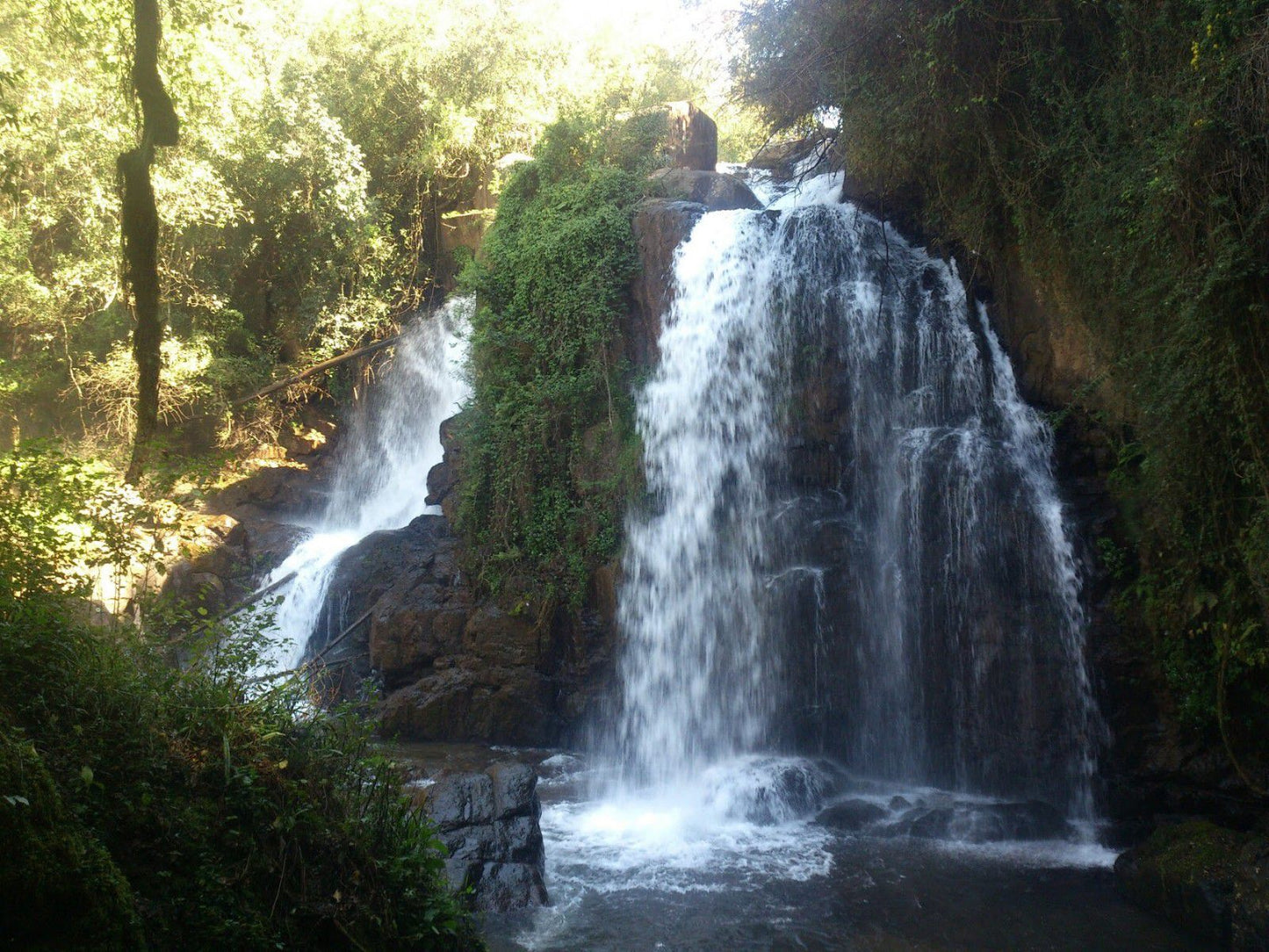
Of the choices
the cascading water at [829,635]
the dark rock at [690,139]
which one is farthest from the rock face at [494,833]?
the dark rock at [690,139]

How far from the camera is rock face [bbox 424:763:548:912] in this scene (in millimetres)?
6984

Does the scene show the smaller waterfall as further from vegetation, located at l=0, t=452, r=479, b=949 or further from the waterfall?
vegetation, located at l=0, t=452, r=479, b=949

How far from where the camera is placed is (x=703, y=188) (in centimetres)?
1408

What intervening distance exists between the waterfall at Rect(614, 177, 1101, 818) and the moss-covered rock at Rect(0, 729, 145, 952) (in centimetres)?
768

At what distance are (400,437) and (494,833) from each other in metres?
11.3

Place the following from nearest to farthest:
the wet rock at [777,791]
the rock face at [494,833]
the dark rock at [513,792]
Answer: the rock face at [494,833]
the dark rock at [513,792]
the wet rock at [777,791]

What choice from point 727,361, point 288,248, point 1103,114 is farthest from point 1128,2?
point 288,248

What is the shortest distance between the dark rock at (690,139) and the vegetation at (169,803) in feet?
41.8

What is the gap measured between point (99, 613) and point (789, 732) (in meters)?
7.08

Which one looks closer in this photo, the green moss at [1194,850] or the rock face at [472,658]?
the green moss at [1194,850]

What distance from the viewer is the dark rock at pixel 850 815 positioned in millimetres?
8570

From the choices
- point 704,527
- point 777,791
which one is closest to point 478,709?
point 704,527

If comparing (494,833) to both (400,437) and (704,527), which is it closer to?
(704,527)

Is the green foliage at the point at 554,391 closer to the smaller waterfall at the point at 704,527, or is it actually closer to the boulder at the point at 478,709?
the smaller waterfall at the point at 704,527
